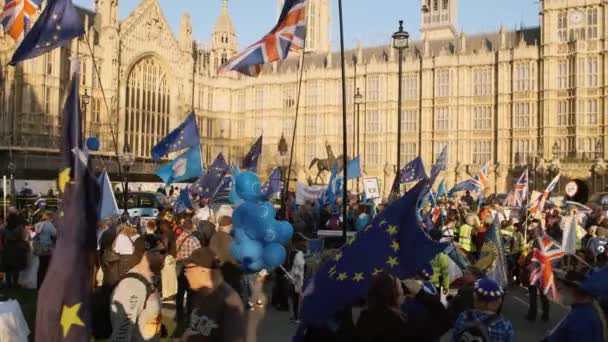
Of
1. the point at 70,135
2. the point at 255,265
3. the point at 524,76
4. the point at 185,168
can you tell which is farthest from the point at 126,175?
the point at 524,76

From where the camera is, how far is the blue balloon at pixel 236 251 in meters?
8.28

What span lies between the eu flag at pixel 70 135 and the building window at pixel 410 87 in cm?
4774

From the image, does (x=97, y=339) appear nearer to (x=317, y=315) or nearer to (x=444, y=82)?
(x=317, y=315)

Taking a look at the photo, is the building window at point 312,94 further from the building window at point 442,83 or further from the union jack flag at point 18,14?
the union jack flag at point 18,14

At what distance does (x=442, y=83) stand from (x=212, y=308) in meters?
47.9

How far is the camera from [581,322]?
442cm

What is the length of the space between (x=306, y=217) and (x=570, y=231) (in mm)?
6592

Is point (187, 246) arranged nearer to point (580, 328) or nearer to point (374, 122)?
point (580, 328)

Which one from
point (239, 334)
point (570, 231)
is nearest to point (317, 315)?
point (239, 334)

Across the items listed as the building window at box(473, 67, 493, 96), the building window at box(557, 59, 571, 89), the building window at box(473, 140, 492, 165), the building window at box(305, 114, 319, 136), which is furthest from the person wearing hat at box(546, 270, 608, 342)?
the building window at box(305, 114, 319, 136)

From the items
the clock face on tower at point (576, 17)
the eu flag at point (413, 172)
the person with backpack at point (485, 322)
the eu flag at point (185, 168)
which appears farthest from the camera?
the clock face on tower at point (576, 17)

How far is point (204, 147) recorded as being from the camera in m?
58.0

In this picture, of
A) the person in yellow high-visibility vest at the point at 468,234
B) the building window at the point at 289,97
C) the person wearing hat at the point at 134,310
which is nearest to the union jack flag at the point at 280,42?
the person in yellow high-visibility vest at the point at 468,234

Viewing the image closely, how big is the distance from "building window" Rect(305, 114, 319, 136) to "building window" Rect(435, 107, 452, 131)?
10.4 metres
